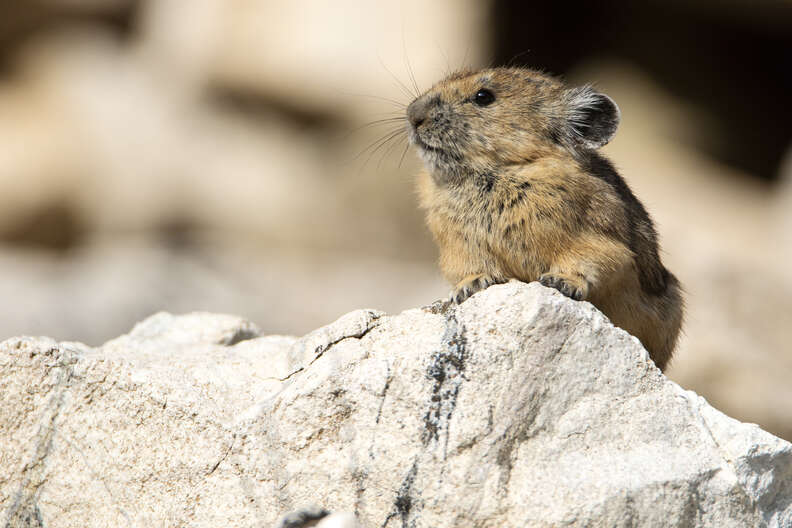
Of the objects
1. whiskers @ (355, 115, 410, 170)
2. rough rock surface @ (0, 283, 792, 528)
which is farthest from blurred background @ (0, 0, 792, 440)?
rough rock surface @ (0, 283, 792, 528)

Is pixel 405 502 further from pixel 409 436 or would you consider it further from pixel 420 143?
pixel 420 143

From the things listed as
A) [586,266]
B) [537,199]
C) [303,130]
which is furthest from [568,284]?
[303,130]

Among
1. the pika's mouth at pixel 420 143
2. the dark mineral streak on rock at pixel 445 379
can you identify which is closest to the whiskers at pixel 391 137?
the pika's mouth at pixel 420 143

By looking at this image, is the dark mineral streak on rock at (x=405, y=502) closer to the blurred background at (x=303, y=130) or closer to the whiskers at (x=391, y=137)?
the whiskers at (x=391, y=137)

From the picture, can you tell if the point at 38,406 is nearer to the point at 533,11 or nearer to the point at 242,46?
the point at 242,46

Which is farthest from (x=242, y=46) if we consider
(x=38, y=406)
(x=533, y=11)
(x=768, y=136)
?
(x=38, y=406)

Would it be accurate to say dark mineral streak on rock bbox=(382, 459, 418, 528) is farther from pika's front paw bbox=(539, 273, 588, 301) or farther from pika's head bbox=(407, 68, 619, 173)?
pika's head bbox=(407, 68, 619, 173)
